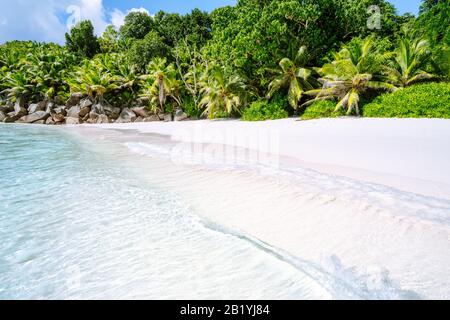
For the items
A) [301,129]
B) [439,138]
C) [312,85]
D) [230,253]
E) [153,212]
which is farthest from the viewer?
[312,85]

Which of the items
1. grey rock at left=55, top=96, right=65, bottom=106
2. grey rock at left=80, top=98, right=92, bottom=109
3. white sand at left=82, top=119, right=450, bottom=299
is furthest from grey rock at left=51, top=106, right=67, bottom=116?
white sand at left=82, top=119, right=450, bottom=299

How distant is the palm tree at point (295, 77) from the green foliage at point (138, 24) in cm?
2337

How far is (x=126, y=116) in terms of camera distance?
2645cm

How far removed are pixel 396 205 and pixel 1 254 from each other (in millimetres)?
4866

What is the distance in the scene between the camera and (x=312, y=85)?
1811 centimetres

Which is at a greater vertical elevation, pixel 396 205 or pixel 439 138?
pixel 439 138

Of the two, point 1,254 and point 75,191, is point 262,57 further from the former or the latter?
point 1,254

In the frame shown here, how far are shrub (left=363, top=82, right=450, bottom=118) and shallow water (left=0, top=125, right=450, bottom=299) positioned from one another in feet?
32.5

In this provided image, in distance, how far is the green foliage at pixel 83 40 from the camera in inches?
1454

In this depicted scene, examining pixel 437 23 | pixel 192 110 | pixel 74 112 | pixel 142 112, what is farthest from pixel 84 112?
pixel 437 23

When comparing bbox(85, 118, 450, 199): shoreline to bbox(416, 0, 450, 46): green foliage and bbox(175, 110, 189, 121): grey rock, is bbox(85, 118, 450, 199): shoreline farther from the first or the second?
bbox(175, 110, 189, 121): grey rock

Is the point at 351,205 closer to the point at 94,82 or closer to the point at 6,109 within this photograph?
the point at 94,82

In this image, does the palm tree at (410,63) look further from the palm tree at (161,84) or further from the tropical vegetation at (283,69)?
the palm tree at (161,84)
